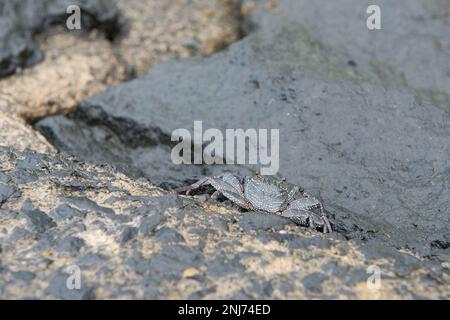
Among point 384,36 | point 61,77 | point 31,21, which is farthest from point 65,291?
point 384,36

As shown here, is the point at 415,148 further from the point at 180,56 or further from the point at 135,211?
the point at 180,56

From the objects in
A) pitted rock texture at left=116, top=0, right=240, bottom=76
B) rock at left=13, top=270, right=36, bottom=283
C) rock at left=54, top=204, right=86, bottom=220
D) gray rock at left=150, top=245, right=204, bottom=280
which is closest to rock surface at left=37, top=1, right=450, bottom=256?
pitted rock texture at left=116, top=0, right=240, bottom=76

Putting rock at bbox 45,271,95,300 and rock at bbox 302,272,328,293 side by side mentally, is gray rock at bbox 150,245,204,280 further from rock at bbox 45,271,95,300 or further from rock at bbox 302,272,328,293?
rock at bbox 302,272,328,293

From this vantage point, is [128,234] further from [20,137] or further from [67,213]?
[20,137]

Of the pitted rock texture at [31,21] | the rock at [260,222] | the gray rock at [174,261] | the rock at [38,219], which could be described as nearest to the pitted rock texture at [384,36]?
the pitted rock texture at [31,21]

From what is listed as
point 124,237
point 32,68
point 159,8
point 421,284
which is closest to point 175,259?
point 124,237

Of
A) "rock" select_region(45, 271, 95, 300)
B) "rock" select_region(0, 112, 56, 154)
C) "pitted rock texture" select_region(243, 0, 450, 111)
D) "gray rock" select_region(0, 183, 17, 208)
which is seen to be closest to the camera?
"rock" select_region(45, 271, 95, 300)
